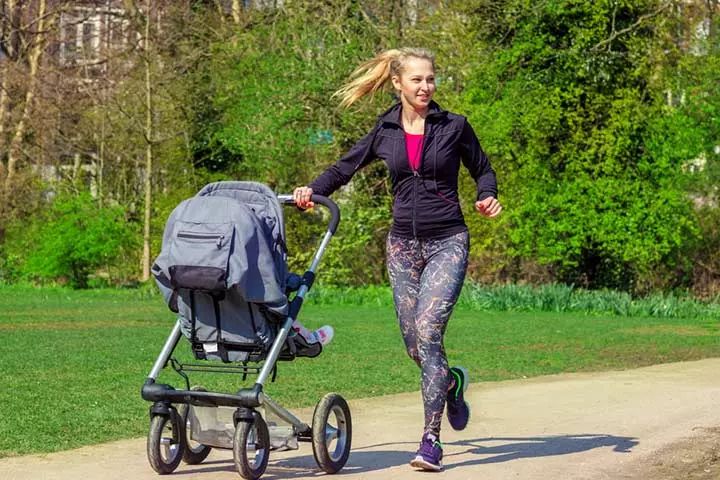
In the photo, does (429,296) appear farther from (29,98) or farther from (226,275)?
(29,98)

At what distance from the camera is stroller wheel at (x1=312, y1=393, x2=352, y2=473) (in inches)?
284

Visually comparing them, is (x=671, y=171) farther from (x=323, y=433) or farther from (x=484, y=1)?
(x=323, y=433)

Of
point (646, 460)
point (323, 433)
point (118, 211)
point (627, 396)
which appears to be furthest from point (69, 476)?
point (118, 211)

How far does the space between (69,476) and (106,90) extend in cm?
3592

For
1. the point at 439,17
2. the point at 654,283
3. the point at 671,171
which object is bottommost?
the point at 654,283

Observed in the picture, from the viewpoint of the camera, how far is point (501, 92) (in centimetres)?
3173

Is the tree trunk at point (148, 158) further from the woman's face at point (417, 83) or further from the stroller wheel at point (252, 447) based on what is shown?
the stroller wheel at point (252, 447)

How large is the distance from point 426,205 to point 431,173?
18cm

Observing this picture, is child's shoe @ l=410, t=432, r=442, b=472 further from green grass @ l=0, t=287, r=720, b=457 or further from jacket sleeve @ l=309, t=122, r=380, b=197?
green grass @ l=0, t=287, r=720, b=457

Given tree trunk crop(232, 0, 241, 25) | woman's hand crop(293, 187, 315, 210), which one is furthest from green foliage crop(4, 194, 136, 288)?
woman's hand crop(293, 187, 315, 210)

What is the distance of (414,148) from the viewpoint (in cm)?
777

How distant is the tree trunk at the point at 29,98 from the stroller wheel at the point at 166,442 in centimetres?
3537

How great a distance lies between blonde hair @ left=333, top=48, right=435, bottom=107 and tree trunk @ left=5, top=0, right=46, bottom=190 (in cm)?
3472

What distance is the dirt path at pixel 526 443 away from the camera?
752 cm
